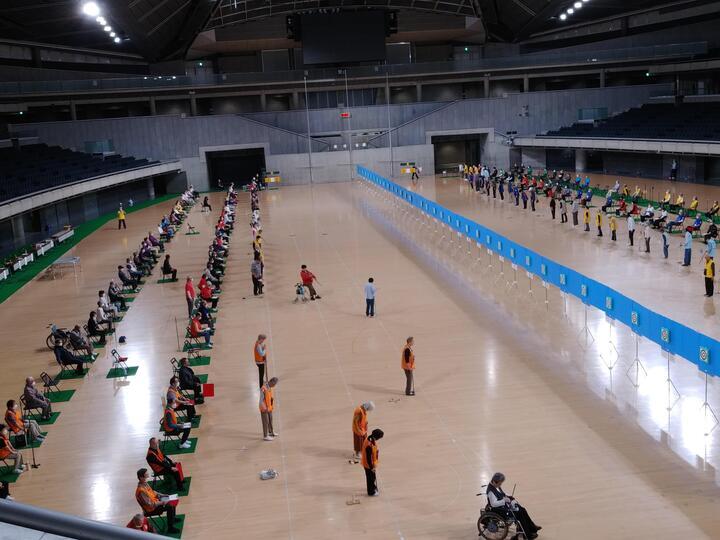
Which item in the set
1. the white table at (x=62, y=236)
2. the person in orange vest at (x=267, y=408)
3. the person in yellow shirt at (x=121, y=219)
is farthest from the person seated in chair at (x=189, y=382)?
the person in yellow shirt at (x=121, y=219)

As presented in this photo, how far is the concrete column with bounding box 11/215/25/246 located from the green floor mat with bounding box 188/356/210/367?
2279cm

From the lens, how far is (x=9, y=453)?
43.6 ft

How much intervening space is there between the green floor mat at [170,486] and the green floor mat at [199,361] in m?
6.13

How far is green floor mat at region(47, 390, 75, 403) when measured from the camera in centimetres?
1697

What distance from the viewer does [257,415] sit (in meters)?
15.3

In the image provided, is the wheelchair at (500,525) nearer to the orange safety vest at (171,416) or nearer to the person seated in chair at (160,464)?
the person seated in chair at (160,464)

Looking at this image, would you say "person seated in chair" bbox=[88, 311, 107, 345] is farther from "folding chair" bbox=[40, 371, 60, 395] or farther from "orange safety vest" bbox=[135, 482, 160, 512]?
"orange safety vest" bbox=[135, 482, 160, 512]

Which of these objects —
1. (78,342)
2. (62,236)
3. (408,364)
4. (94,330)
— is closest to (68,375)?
(78,342)

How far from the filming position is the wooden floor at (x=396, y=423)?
11.1 meters

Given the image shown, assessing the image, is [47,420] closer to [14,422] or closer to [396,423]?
[14,422]

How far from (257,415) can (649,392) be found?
729 cm

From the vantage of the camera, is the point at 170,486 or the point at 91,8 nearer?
the point at 170,486

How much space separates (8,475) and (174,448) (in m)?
2.68

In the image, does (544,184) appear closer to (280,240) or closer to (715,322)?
(280,240)
